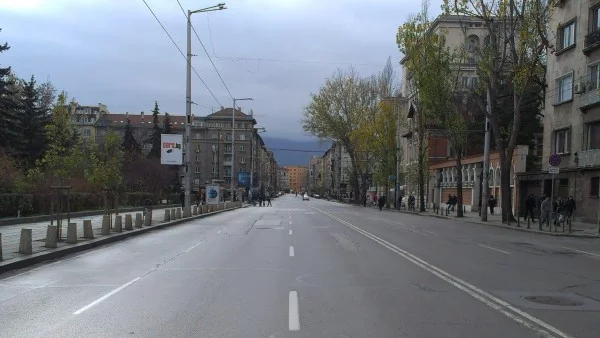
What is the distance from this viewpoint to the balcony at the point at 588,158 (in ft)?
103

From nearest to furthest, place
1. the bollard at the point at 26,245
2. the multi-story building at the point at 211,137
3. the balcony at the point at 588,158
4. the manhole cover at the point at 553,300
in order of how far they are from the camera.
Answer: the manhole cover at the point at 553,300
the bollard at the point at 26,245
the balcony at the point at 588,158
the multi-story building at the point at 211,137

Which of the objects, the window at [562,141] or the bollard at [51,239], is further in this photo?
the window at [562,141]

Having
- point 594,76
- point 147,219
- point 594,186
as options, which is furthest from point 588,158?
point 147,219

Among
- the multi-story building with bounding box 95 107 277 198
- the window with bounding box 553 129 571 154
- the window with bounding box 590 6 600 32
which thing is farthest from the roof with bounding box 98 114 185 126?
the window with bounding box 590 6 600 32

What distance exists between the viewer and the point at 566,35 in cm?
3653

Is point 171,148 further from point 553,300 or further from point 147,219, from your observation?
point 553,300

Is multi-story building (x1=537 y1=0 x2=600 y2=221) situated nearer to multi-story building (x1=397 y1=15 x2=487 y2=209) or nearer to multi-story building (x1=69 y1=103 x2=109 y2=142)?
multi-story building (x1=397 y1=15 x2=487 y2=209)

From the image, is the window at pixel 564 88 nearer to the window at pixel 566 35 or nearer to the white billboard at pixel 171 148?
the window at pixel 566 35

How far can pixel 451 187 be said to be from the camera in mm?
63250

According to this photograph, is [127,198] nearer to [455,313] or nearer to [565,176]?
[565,176]

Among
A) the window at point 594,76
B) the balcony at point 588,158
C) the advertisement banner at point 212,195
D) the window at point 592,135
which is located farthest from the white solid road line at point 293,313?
the advertisement banner at point 212,195

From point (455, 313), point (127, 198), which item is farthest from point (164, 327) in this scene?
point (127, 198)

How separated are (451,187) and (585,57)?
30.9 metres

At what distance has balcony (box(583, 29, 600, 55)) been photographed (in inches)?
1256
